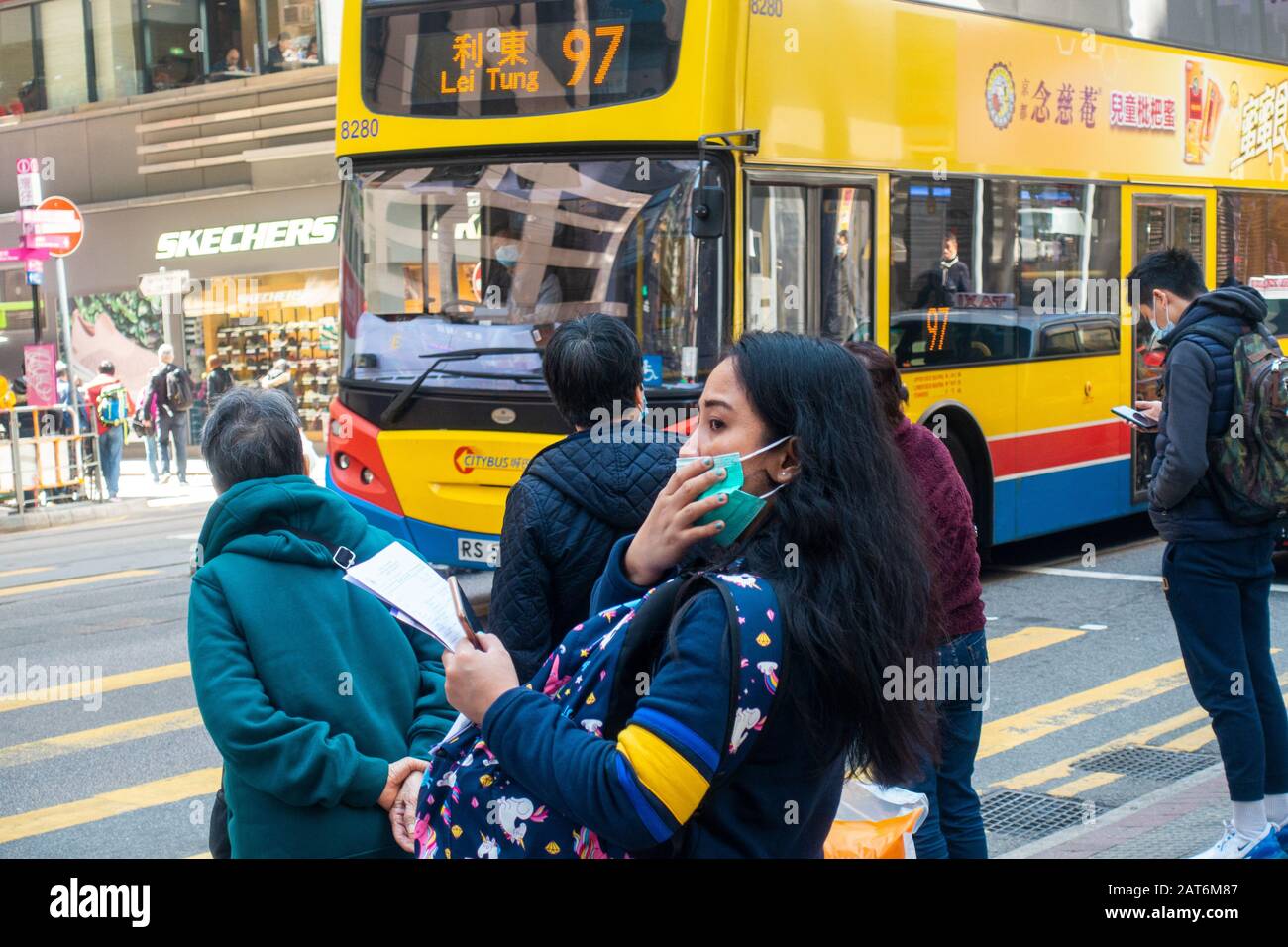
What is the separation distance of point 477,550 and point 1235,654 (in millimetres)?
4837

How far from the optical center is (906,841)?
317cm

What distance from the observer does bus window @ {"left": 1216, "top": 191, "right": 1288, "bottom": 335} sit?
1276 centimetres

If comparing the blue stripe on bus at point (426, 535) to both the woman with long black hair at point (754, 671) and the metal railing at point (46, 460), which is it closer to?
the woman with long black hair at point (754, 671)

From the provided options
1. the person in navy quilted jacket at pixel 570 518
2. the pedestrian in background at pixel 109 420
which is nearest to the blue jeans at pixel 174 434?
the pedestrian in background at pixel 109 420

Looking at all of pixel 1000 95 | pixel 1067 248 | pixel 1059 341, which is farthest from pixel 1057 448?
pixel 1000 95

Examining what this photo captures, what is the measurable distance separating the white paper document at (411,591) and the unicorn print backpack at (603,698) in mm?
171

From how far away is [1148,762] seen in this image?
6473 mm

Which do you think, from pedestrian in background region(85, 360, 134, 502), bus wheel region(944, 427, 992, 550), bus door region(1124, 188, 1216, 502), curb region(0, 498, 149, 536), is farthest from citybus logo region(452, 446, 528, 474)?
pedestrian in background region(85, 360, 134, 502)

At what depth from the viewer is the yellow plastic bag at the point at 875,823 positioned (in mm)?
3002

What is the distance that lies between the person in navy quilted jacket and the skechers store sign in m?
21.5

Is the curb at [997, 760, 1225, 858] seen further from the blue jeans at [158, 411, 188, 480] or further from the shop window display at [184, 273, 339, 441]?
the shop window display at [184, 273, 339, 441]

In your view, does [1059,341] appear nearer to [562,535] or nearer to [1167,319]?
[1167,319]

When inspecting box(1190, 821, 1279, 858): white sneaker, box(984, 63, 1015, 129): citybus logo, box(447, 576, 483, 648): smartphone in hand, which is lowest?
box(1190, 821, 1279, 858): white sneaker
